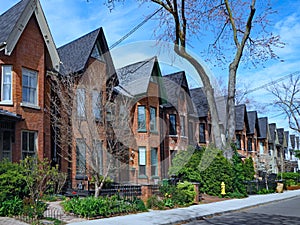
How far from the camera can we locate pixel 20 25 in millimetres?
17156

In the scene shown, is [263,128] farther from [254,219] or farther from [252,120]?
[254,219]

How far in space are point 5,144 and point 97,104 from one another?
4578 millimetres

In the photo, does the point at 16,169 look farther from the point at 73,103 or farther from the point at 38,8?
the point at 38,8

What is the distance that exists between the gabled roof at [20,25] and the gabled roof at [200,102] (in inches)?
834

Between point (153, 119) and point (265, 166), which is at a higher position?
point (153, 119)

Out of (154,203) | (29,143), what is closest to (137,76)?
(29,143)

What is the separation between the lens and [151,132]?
26.9m

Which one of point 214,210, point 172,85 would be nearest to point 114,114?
point 214,210

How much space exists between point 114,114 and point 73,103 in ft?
6.65

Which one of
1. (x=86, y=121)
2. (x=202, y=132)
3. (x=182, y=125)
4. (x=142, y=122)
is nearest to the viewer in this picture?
(x=86, y=121)

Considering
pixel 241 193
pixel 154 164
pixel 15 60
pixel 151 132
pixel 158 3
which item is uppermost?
pixel 158 3

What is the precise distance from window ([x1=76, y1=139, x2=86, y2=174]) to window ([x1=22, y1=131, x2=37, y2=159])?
2218 millimetres

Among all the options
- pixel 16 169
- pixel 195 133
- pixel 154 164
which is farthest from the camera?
pixel 195 133

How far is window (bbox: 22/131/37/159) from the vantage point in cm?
1684
